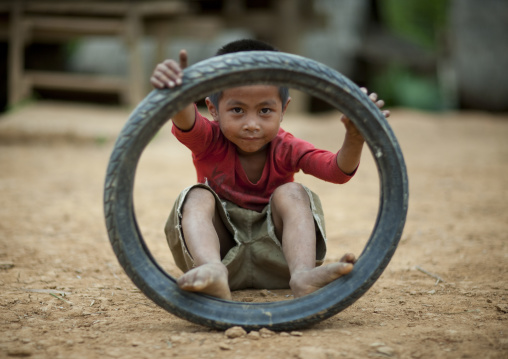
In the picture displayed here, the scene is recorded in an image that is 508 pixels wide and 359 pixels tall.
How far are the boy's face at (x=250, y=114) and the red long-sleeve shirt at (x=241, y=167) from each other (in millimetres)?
Answer: 96

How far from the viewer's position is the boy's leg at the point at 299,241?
70.2 inches

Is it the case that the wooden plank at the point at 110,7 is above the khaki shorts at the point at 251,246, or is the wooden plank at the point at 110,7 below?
above

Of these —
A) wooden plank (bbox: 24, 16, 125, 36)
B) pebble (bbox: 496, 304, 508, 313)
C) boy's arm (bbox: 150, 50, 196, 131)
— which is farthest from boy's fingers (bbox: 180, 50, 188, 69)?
wooden plank (bbox: 24, 16, 125, 36)

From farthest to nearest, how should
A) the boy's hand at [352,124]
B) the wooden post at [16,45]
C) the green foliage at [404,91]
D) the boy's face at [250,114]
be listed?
the green foliage at [404,91] → the wooden post at [16,45] → the boy's face at [250,114] → the boy's hand at [352,124]

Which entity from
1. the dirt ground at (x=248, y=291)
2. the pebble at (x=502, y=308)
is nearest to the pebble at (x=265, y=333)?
the dirt ground at (x=248, y=291)

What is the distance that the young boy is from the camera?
1.94 meters

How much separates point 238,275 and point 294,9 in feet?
29.7

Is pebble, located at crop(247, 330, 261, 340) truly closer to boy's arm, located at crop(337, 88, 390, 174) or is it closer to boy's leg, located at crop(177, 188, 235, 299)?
boy's leg, located at crop(177, 188, 235, 299)

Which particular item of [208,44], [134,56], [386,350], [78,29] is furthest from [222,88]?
[208,44]

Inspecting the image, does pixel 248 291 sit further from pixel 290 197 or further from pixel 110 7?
pixel 110 7

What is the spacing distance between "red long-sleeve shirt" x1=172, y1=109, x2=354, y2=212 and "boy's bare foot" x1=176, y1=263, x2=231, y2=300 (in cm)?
47

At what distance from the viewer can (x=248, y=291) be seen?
230 cm

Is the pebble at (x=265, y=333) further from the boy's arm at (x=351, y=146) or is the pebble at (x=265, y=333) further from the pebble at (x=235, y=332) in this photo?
the boy's arm at (x=351, y=146)

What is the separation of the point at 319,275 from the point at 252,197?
54 cm
